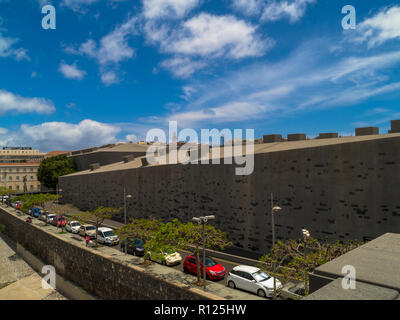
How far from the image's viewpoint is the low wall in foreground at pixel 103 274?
41.9 ft

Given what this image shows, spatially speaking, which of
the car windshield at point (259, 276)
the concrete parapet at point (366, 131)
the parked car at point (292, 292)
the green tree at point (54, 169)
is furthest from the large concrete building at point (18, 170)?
the concrete parapet at point (366, 131)

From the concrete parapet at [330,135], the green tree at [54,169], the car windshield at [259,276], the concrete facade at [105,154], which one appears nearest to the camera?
the car windshield at [259,276]

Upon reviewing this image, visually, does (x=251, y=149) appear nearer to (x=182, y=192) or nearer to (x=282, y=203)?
(x=282, y=203)

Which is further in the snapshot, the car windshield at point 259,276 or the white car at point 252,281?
the car windshield at point 259,276

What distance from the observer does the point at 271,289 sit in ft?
47.7

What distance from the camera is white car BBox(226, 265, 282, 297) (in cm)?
1490

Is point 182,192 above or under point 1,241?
above

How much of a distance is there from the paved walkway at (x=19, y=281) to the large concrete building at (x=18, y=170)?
202ft

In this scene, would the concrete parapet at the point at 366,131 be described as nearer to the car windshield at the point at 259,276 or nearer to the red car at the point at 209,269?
the car windshield at the point at 259,276

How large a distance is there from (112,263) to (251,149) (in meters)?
16.9

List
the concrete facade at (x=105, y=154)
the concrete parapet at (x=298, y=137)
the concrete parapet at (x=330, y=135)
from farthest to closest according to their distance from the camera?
1. the concrete facade at (x=105, y=154)
2. the concrete parapet at (x=298, y=137)
3. the concrete parapet at (x=330, y=135)

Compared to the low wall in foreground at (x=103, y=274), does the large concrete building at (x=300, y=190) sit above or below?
above

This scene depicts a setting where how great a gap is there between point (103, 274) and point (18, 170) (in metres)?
96.4
